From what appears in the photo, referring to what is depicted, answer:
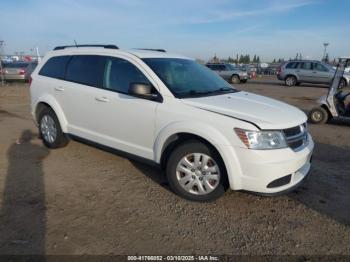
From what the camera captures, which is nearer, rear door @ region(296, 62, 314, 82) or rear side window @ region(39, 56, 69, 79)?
rear side window @ region(39, 56, 69, 79)

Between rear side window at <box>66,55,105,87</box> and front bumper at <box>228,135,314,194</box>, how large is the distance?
2.46m

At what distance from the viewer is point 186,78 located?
15.5 ft

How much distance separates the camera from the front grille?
12.4 feet

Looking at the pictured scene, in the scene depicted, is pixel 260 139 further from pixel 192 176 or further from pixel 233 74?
pixel 233 74

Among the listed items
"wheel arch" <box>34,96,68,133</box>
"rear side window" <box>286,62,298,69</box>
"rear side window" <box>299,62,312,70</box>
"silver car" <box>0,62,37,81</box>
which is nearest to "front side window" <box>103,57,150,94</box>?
"wheel arch" <box>34,96,68,133</box>

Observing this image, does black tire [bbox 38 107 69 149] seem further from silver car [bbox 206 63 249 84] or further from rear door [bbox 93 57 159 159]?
silver car [bbox 206 63 249 84]

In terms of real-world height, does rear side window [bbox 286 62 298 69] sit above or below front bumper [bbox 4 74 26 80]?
above

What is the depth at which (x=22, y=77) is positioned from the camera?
2130 centimetres

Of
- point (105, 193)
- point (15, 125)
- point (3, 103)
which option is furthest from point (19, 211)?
point (3, 103)

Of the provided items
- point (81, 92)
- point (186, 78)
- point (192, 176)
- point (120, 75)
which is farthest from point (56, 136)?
point (192, 176)

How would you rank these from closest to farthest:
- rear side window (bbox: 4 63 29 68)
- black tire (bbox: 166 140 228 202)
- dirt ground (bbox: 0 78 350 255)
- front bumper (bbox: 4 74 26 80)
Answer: dirt ground (bbox: 0 78 350 255) → black tire (bbox: 166 140 228 202) → front bumper (bbox: 4 74 26 80) → rear side window (bbox: 4 63 29 68)

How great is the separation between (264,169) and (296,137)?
2.10ft

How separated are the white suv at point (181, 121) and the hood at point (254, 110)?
0.5 inches

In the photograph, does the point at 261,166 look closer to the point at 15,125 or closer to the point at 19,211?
the point at 19,211
